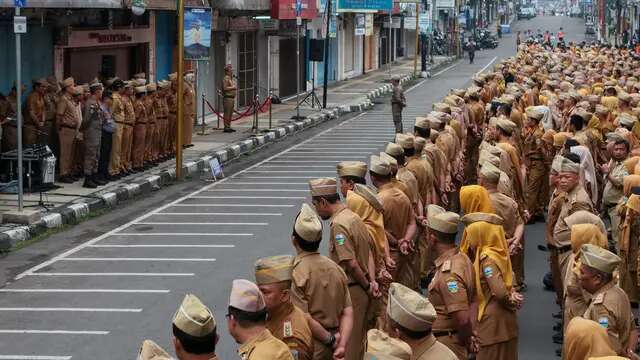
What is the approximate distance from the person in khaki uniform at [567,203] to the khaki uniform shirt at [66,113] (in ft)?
34.7

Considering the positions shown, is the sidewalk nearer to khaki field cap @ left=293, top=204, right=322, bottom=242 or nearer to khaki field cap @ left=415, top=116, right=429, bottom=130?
khaki field cap @ left=415, top=116, right=429, bottom=130

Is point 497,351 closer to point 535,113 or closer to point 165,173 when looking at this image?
point 535,113

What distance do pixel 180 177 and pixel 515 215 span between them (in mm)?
11922

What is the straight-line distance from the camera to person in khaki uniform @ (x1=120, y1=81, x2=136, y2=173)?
70.0 feet

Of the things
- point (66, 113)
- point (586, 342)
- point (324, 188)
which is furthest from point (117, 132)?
point (586, 342)

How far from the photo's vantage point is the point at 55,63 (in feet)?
76.4

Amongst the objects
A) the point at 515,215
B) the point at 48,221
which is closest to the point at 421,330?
the point at 515,215

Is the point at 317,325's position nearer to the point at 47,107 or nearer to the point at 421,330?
the point at 421,330

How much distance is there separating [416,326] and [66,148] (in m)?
14.7

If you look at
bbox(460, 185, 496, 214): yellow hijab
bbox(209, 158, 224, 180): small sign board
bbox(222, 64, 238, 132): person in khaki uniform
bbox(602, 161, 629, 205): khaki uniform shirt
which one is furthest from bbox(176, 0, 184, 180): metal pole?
bbox(460, 185, 496, 214): yellow hijab

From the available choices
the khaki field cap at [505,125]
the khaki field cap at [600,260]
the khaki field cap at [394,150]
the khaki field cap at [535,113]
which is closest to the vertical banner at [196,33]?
the khaki field cap at [535,113]

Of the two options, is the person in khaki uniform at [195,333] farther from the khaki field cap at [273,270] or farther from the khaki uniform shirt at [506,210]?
the khaki uniform shirt at [506,210]

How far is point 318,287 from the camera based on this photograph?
8055 mm

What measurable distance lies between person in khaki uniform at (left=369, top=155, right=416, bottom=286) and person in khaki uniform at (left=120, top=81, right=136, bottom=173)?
1106cm
